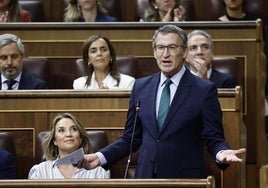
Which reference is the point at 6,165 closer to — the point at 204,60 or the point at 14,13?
the point at 204,60

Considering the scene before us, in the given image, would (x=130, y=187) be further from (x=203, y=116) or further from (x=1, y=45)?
(x=1, y=45)

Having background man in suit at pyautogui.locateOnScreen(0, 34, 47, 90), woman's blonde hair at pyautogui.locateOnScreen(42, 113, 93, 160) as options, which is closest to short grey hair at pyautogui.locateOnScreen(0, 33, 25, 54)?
background man in suit at pyautogui.locateOnScreen(0, 34, 47, 90)

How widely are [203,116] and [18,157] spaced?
2.36 ft

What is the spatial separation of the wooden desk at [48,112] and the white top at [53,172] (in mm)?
200

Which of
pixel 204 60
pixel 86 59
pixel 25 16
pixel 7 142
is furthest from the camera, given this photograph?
pixel 25 16

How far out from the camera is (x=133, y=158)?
2.84 metres

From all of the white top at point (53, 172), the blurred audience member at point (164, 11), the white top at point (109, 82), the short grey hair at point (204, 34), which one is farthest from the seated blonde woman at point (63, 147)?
the blurred audience member at point (164, 11)

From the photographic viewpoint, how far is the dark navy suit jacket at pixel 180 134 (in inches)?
97.4

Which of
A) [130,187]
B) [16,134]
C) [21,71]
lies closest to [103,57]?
[21,71]

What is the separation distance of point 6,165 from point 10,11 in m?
1.26

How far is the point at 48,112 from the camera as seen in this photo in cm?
295

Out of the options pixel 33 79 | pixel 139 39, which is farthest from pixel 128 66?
pixel 33 79

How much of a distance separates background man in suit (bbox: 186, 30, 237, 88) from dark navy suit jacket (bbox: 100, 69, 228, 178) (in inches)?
27.6

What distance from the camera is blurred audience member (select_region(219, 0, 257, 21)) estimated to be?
381 centimetres
